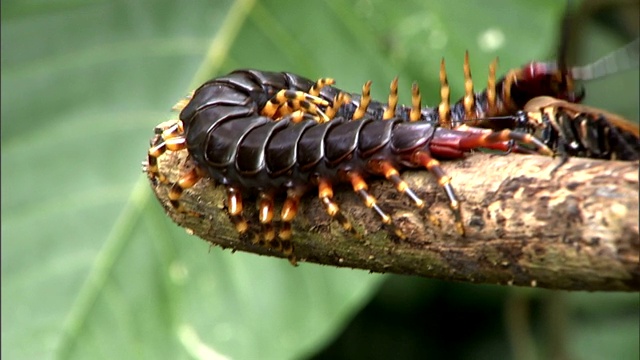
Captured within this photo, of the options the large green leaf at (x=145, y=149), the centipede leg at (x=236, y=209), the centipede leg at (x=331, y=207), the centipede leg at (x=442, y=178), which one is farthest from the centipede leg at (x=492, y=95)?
the large green leaf at (x=145, y=149)

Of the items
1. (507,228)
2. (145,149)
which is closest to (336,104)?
(507,228)

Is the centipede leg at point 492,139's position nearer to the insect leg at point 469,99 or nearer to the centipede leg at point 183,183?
the insect leg at point 469,99

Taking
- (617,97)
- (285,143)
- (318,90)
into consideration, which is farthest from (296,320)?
(617,97)

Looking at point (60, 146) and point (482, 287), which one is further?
point (482, 287)

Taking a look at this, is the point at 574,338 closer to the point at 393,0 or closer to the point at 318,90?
the point at 393,0

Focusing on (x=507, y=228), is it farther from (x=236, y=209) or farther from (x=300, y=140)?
(x=236, y=209)

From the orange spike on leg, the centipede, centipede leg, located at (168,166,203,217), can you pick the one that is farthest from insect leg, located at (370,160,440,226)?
centipede leg, located at (168,166,203,217)

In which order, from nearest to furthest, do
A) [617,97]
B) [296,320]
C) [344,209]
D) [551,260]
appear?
[551,260] < [344,209] < [296,320] < [617,97]

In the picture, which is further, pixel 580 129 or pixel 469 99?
pixel 469 99
